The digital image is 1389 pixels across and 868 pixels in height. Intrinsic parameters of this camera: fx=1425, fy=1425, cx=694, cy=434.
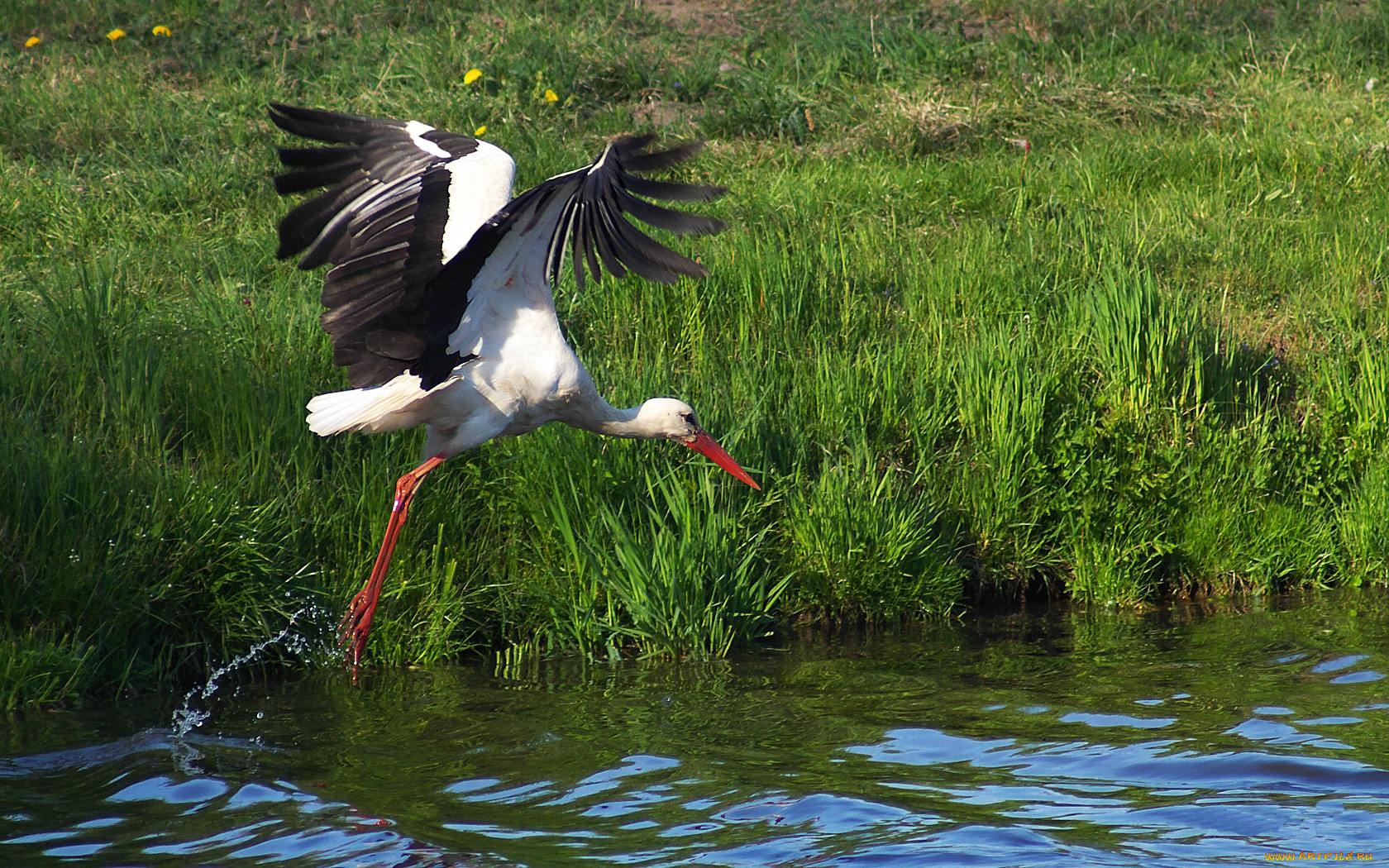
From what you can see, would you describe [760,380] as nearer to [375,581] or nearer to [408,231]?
[408,231]

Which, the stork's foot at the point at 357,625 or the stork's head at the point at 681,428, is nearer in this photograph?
the stork's foot at the point at 357,625

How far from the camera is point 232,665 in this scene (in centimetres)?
465

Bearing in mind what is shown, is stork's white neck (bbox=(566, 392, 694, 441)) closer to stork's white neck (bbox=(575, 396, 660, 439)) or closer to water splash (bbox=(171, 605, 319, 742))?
Answer: stork's white neck (bbox=(575, 396, 660, 439))

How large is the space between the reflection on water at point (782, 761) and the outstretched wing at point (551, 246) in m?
1.18

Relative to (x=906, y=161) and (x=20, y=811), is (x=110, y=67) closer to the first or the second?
(x=906, y=161)

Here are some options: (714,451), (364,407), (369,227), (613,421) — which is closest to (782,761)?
(714,451)

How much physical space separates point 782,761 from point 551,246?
1.65 meters

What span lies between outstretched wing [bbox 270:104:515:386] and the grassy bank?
639 mm

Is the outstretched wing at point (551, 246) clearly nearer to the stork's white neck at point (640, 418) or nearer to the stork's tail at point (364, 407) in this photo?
the stork's tail at point (364, 407)

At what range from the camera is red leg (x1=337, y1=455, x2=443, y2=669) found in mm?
4668

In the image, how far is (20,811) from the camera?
362 centimetres

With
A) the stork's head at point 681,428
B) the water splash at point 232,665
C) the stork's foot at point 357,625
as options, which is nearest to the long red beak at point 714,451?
the stork's head at point 681,428

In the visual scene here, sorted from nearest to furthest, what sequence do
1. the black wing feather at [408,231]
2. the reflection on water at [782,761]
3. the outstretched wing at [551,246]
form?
the reflection on water at [782,761]
the outstretched wing at [551,246]
the black wing feather at [408,231]

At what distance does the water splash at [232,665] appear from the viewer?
4.36 m
